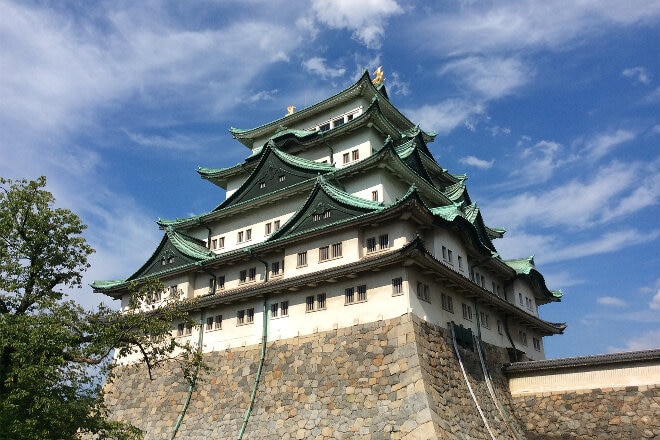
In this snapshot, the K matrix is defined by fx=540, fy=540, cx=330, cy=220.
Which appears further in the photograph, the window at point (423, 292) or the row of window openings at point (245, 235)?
the row of window openings at point (245, 235)

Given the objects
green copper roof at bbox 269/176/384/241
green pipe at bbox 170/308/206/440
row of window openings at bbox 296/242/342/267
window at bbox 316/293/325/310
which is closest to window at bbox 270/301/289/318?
window at bbox 316/293/325/310

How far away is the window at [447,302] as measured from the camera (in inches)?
1150

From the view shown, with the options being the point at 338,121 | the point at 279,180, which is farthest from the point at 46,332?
the point at 338,121

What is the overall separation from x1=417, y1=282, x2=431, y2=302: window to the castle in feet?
0.38

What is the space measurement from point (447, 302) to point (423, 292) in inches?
105

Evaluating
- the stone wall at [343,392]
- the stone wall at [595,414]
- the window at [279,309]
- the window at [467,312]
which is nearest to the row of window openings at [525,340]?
the stone wall at [595,414]

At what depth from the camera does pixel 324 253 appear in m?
30.2

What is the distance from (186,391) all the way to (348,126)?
2005cm

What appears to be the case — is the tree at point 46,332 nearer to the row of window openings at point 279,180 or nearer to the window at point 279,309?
the window at point 279,309

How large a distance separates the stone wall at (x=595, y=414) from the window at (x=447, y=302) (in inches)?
295

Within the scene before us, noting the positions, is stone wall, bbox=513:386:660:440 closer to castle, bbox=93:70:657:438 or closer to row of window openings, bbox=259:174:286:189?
Answer: castle, bbox=93:70:657:438

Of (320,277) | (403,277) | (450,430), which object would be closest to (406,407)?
(450,430)

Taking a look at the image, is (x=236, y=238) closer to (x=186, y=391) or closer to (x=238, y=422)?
(x=186, y=391)

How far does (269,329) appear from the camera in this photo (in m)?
30.8
